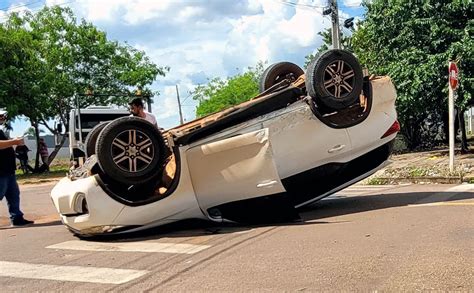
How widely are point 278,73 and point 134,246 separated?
4.03 metres

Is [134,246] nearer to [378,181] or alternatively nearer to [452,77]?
[378,181]

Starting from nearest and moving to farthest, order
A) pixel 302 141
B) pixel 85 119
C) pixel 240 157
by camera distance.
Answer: pixel 240 157, pixel 302 141, pixel 85 119

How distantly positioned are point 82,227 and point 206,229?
1.54m

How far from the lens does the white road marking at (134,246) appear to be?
6027 millimetres

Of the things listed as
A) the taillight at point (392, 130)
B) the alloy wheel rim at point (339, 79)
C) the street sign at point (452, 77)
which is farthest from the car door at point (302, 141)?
the street sign at point (452, 77)

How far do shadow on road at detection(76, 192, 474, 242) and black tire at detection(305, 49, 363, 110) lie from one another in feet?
5.16

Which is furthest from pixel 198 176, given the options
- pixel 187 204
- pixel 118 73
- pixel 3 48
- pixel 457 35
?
pixel 118 73

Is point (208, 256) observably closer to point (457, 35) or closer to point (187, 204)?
point (187, 204)

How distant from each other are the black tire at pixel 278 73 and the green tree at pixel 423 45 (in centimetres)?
805

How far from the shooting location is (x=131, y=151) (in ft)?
21.6

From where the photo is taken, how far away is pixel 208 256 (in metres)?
5.64

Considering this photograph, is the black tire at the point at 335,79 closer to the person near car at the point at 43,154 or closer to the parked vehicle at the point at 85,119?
the parked vehicle at the point at 85,119

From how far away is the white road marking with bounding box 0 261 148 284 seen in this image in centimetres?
496

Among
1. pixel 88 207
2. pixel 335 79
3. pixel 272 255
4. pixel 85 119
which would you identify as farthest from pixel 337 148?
pixel 85 119
